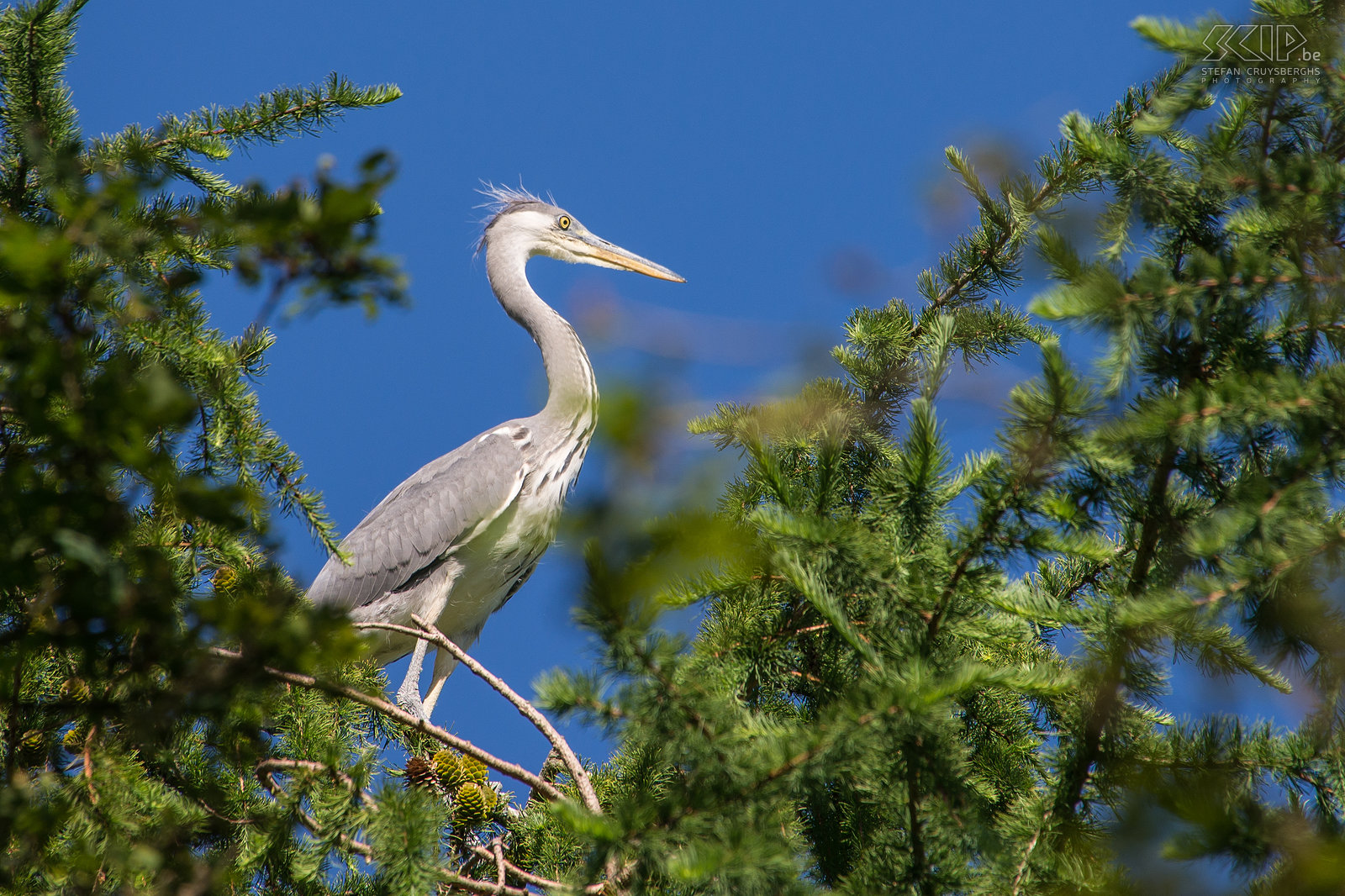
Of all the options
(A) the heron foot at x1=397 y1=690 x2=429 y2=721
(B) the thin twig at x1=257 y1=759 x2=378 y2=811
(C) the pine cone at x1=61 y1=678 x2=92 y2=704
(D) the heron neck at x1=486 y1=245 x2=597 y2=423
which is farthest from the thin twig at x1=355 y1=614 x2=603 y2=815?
(D) the heron neck at x1=486 y1=245 x2=597 y2=423

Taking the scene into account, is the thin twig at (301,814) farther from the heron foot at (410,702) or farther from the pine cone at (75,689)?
the heron foot at (410,702)

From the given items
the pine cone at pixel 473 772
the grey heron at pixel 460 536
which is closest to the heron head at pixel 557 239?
the grey heron at pixel 460 536

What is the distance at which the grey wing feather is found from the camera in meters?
4.76

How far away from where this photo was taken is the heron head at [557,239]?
6309mm

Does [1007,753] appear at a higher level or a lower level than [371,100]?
lower

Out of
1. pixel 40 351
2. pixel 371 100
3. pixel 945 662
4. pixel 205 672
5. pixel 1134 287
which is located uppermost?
pixel 371 100

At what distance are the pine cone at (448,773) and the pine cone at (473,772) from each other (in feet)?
0.06

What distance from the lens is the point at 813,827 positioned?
8.97ft

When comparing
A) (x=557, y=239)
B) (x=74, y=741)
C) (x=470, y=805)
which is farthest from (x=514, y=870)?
→ (x=557, y=239)

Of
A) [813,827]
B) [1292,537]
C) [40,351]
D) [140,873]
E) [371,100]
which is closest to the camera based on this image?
[40,351]

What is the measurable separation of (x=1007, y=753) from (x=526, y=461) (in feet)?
9.12

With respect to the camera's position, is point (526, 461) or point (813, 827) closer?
point (813, 827)

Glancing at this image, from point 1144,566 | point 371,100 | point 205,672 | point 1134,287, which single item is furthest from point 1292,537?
point 371,100

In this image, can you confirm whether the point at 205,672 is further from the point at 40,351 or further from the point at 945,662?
the point at 945,662
